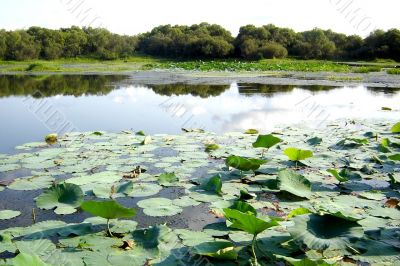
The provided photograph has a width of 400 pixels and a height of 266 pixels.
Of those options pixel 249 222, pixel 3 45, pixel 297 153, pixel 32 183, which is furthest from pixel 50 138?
pixel 3 45

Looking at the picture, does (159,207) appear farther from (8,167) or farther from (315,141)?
(315,141)

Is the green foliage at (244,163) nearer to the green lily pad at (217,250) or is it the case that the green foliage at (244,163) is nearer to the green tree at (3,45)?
the green lily pad at (217,250)

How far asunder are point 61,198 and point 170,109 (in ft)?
21.1

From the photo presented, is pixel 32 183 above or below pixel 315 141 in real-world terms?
below

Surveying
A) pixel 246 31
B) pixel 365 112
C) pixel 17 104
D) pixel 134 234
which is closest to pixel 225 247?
pixel 134 234

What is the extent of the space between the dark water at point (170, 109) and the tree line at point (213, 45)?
26.3 meters

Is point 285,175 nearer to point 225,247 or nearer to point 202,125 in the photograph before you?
point 225,247

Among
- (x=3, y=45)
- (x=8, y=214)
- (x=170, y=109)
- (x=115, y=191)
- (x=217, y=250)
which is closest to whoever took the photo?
(x=217, y=250)

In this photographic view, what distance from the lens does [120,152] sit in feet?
17.3

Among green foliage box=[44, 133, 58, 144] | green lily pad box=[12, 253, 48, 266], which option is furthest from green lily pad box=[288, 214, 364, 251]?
green foliage box=[44, 133, 58, 144]

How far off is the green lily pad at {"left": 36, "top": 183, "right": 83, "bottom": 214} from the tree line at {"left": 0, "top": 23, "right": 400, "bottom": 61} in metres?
37.5

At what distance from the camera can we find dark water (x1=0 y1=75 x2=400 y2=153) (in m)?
7.62

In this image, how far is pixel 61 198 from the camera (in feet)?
11.0

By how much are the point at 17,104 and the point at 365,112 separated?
30.2ft
